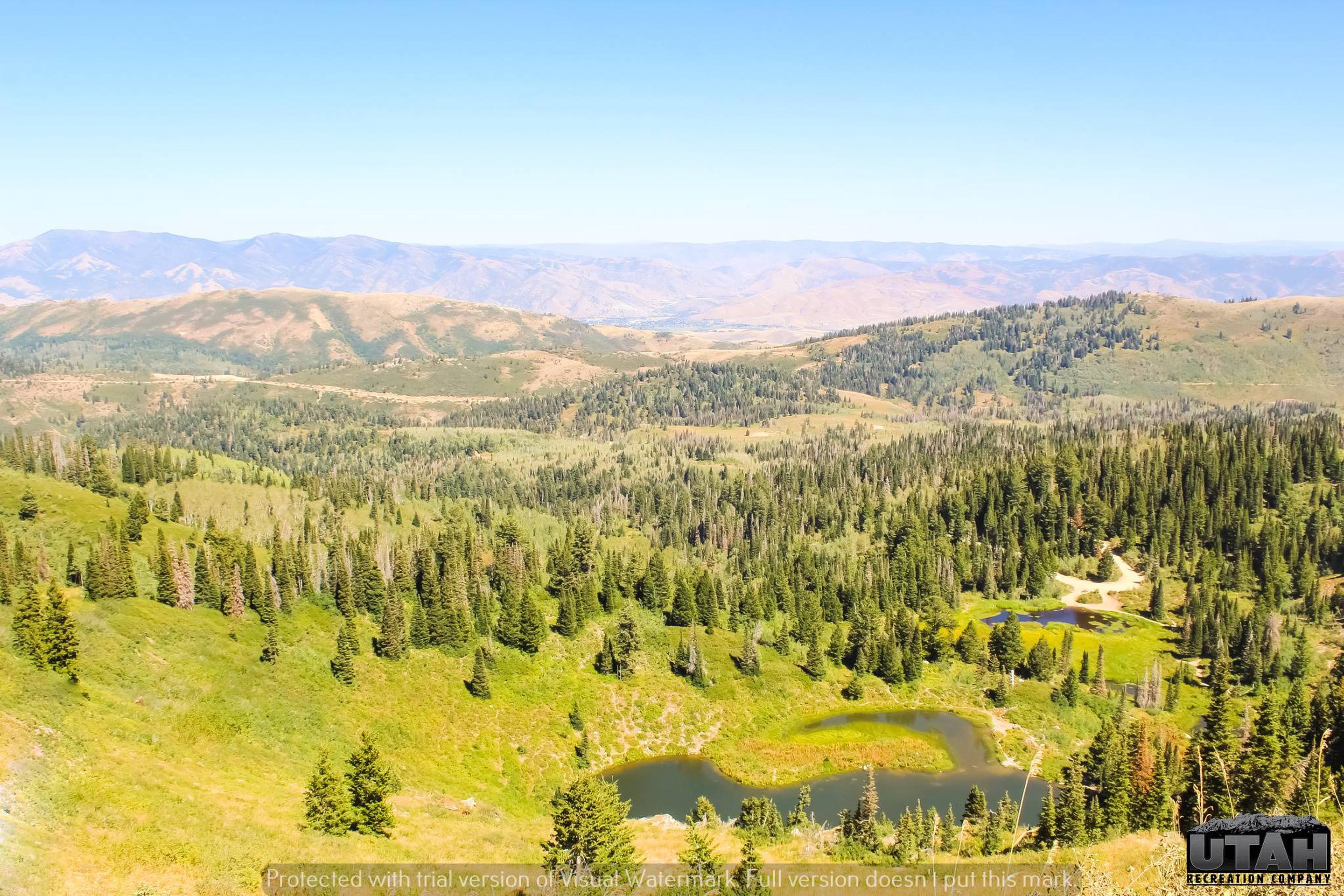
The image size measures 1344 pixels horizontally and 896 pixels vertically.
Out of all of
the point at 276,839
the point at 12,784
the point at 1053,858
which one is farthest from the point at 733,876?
the point at 12,784

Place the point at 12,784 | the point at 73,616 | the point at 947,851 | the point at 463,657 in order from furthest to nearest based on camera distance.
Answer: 1. the point at 463,657
2. the point at 73,616
3. the point at 947,851
4. the point at 12,784

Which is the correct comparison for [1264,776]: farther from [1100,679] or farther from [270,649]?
[270,649]

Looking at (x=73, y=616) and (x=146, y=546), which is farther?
(x=146, y=546)

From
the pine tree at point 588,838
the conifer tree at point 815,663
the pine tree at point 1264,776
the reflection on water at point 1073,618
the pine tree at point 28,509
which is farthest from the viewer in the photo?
the reflection on water at point 1073,618

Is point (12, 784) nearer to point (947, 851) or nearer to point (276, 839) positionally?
point (276, 839)

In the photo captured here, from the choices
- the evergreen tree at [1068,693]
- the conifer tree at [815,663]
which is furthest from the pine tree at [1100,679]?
the conifer tree at [815,663]

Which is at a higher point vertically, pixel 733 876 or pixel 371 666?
pixel 733 876

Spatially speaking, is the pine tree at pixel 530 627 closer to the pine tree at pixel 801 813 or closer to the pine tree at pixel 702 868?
the pine tree at pixel 801 813
